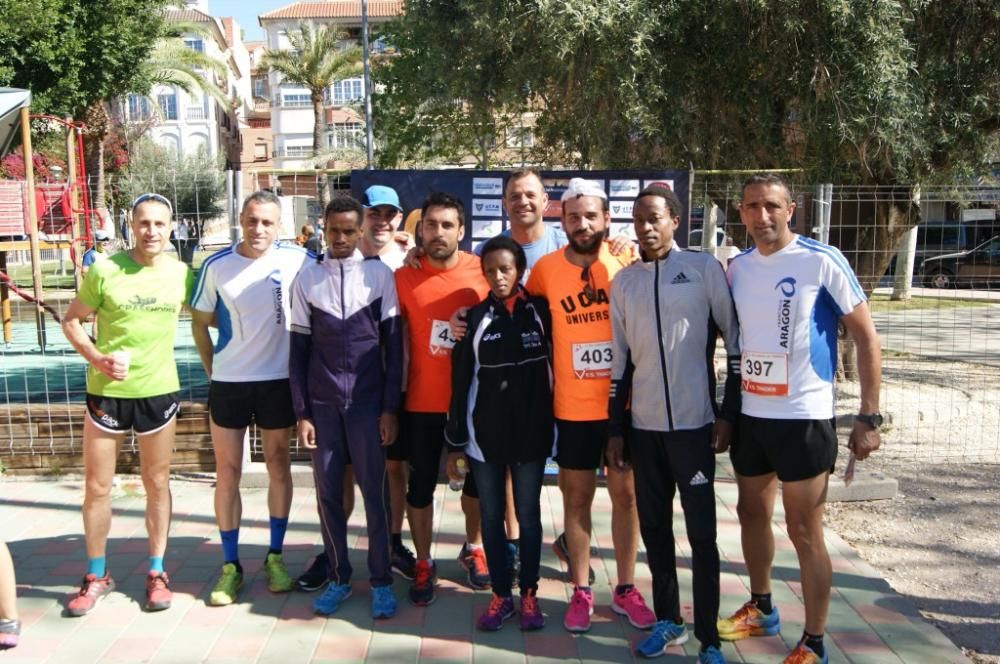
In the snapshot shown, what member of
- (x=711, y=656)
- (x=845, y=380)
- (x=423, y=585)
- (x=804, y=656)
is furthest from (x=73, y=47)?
(x=804, y=656)

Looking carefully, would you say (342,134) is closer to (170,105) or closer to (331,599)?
(170,105)

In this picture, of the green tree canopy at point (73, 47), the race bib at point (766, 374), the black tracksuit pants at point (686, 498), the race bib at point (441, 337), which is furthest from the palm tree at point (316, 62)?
the race bib at point (766, 374)

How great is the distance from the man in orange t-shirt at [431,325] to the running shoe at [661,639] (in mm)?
1158

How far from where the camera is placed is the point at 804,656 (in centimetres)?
366

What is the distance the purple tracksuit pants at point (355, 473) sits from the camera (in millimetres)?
4242

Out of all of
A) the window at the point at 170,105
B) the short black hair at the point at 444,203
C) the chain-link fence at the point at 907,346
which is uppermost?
the window at the point at 170,105

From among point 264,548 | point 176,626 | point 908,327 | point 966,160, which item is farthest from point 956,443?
point 908,327

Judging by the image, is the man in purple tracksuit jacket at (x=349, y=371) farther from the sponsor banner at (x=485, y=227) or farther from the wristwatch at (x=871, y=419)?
the sponsor banner at (x=485, y=227)

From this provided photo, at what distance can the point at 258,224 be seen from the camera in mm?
4449

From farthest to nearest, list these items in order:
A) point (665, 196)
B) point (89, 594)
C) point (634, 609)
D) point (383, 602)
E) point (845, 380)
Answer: point (845, 380) < point (89, 594) < point (383, 602) < point (634, 609) < point (665, 196)

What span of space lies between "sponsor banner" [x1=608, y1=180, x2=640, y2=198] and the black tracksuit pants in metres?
2.96

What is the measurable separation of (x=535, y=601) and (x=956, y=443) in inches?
202

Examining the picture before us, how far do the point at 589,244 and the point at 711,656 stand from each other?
71.5 inches

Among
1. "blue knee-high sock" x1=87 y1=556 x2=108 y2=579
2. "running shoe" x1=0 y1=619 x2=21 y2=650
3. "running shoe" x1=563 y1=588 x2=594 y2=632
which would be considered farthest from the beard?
"running shoe" x1=0 y1=619 x2=21 y2=650
